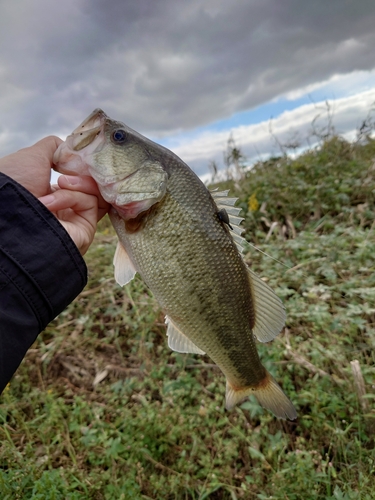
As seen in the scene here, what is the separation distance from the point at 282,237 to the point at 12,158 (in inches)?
135

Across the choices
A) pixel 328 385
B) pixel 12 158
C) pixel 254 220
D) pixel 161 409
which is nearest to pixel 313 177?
pixel 254 220

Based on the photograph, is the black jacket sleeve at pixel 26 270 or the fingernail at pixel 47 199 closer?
the black jacket sleeve at pixel 26 270

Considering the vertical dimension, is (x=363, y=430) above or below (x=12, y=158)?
below

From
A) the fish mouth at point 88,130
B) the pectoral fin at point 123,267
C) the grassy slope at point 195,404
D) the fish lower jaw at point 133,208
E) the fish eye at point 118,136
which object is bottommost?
the grassy slope at point 195,404

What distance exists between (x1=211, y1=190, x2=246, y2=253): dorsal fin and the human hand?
622 millimetres

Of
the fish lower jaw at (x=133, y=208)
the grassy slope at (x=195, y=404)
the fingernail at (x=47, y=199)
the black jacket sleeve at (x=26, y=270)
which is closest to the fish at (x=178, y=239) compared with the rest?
the fish lower jaw at (x=133, y=208)

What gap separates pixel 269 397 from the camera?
5.94 ft

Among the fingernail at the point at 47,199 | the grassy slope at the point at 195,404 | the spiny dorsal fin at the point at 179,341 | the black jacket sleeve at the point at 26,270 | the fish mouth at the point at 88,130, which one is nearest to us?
the black jacket sleeve at the point at 26,270

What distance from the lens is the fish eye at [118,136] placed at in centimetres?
172

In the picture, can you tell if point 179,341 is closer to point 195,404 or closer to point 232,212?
point 232,212

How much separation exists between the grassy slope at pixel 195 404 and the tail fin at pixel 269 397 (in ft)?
1.73

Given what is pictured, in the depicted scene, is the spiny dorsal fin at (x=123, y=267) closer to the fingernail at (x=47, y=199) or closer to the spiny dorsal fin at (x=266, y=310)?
the fingernail at (x=47, y=199)

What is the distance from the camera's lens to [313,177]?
17.0 feet

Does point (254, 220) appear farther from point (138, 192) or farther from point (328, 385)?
point (138, 192)
